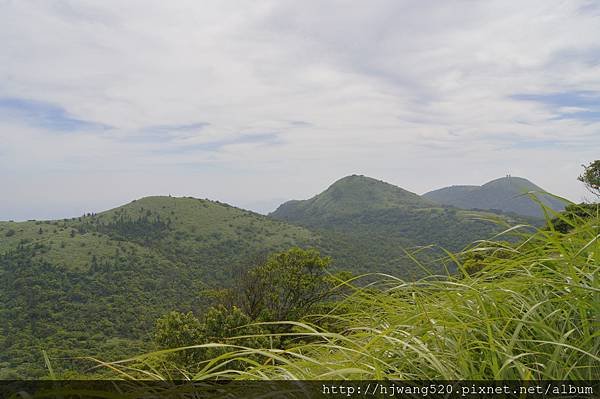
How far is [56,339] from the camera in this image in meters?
44.8

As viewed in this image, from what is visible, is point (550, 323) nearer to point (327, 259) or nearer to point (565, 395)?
point (565, 395)

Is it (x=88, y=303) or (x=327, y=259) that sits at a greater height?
(x=327, y=259)

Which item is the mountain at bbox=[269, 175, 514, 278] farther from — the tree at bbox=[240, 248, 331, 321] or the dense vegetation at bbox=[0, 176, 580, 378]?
the tree at bbox=[240, 248, 331, 321]

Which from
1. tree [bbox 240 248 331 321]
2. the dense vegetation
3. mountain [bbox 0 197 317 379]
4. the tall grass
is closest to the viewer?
the tall grass

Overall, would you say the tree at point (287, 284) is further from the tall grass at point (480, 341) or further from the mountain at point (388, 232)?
A: the mountain at point (388, 232)

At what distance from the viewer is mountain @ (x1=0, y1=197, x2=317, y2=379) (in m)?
47.4

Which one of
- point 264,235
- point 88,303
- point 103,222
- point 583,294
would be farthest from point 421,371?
point 103,222

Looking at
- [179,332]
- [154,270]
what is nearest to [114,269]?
[154,270]

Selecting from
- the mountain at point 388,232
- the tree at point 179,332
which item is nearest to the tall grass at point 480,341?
the tree at point 179,332

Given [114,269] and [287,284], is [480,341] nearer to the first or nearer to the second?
[287,284]

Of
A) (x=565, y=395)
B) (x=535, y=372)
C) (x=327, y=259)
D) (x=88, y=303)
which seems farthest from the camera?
(x=88, y=303)

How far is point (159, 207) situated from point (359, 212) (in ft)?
329

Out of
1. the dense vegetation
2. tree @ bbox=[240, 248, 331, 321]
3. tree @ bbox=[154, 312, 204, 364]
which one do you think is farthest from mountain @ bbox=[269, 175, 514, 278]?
tree @ bbox=[154, 312, 204, 364]

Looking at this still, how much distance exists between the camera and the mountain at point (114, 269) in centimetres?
4744
